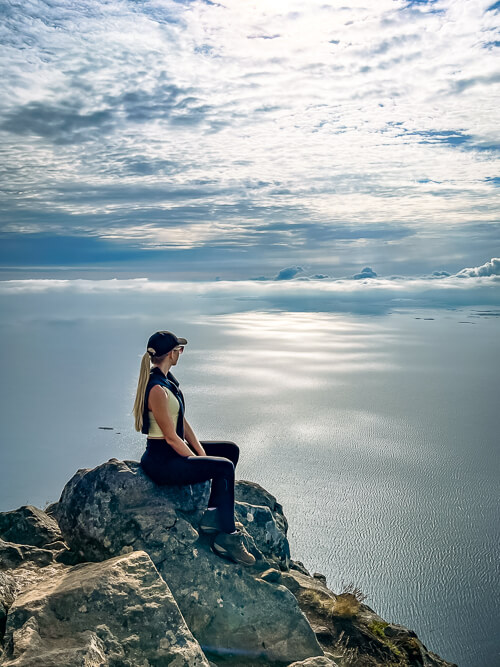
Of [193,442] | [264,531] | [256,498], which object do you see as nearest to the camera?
[193,442]

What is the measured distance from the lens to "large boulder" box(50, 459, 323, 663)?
261 inches

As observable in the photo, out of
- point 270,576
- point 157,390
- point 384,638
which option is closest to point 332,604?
point 384,638

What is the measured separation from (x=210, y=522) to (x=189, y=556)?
0.52m

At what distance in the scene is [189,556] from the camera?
7.02m

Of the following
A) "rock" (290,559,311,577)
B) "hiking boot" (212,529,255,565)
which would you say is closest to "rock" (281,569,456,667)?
"rock" (290,559,311,577)

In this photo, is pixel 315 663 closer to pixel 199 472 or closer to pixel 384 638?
pixel 199 472

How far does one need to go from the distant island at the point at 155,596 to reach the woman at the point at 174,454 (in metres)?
0.30

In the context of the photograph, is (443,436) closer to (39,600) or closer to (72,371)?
(39,600)

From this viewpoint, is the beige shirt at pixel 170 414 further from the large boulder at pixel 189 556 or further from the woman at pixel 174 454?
the large boulder at pixel 189 556

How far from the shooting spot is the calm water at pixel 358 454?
2919 cm

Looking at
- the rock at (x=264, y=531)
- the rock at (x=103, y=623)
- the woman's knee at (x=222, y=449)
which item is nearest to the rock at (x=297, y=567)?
the rock at (x=264, y=531)

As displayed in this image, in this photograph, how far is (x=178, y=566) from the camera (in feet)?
22.7

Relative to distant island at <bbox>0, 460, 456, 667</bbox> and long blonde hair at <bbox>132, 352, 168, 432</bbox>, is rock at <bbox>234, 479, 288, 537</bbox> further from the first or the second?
long blonde hair at <bbox>132, 352, 168, 432</bbox>

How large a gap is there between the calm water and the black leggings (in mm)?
20462
